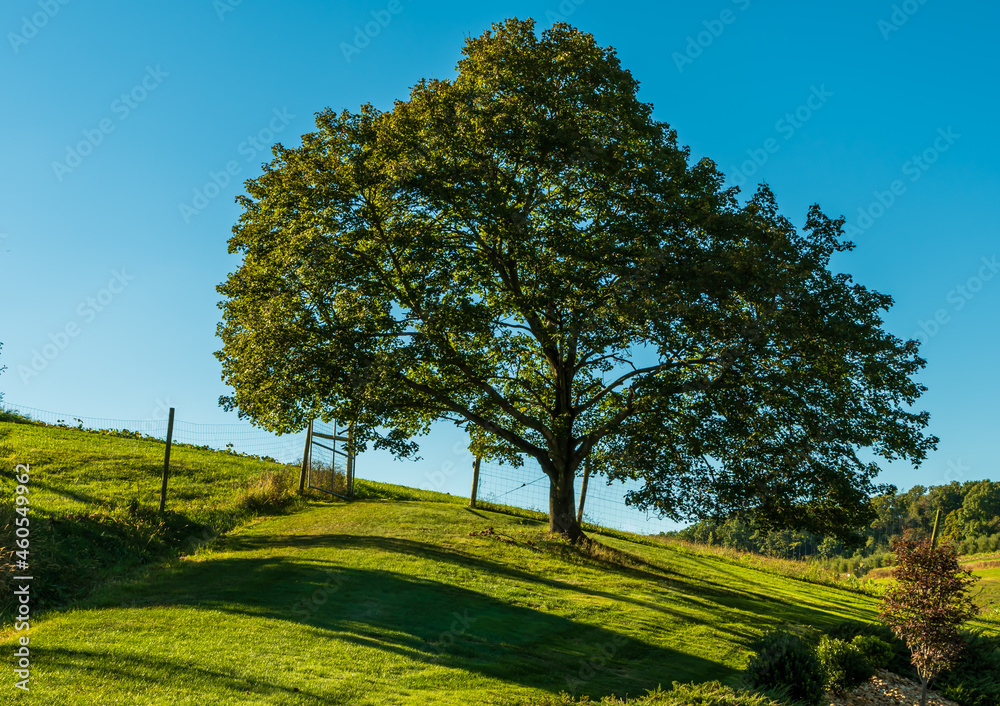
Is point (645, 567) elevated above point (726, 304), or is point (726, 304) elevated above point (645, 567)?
point (726, 304)

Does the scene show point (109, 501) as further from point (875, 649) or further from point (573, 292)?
point (875, 649)

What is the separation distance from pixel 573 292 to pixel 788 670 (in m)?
8.99

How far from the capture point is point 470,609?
38.9ft

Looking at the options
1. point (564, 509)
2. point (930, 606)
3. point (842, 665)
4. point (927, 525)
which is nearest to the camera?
point (930, 606)

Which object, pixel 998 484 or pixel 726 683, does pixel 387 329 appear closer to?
pixel 726 683

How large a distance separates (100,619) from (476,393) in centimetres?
1147

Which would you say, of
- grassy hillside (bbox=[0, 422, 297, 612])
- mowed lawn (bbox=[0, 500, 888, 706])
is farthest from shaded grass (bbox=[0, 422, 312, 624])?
mowed lawn (bbox=[0, 500, 888, 706])

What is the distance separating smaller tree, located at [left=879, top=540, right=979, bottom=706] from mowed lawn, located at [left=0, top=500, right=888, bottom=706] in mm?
2543

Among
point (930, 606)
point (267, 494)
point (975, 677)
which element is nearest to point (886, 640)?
point (975, 677)

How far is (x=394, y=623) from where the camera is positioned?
10695 mm

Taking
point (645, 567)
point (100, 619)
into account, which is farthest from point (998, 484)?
point (100, 619)

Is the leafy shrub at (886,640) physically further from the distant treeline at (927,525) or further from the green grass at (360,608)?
the distant treeline at (927,525)

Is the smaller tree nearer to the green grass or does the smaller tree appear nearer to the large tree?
the green grass

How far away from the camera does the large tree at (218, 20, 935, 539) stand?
16.2m
